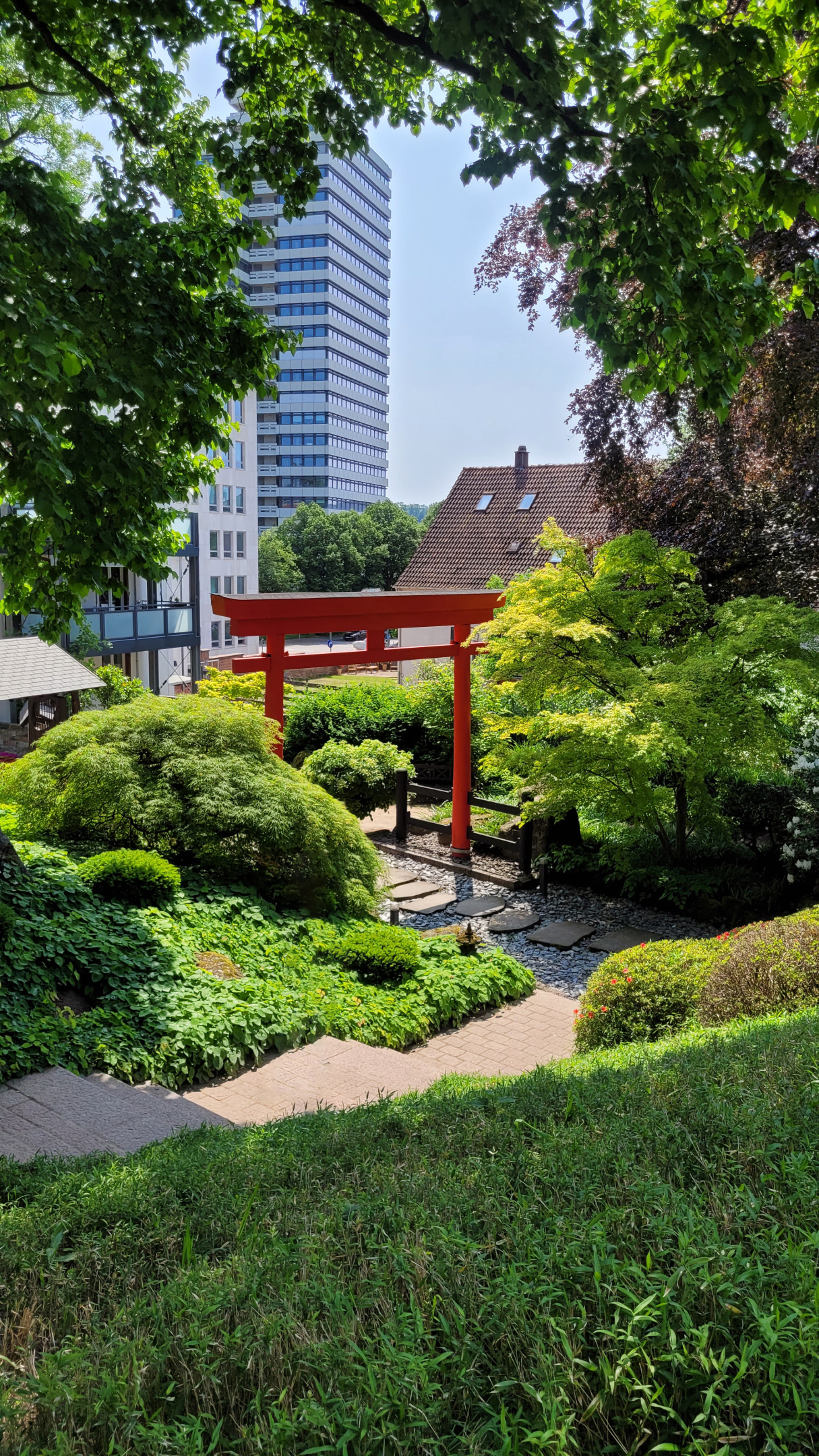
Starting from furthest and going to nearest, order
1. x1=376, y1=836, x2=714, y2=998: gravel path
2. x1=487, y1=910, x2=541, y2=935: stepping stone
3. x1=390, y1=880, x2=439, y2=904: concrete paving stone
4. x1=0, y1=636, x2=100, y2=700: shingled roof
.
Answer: x1=0, y1=636, x2=100, y2=700: shingled roof < x1=390, y1=880, x2=439, y2=904: concrete paving stone < x1=487, y1=910, x2=541, y2=935: stepping stone < x1=376, y1=836, x2=714, y2=998: gravel path

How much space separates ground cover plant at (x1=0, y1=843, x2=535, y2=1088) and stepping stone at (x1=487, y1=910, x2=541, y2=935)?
214 cm

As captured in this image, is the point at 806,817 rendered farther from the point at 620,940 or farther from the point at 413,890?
the point at 413,890

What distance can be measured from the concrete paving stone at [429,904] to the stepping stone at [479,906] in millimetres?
152

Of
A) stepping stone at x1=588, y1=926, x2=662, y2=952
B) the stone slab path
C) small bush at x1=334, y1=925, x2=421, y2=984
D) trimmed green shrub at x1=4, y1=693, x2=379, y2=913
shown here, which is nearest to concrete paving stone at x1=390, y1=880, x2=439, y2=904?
stepping stone at x1=588, y1=926, x2=662, y2=952

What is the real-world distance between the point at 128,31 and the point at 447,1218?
26.1 feet

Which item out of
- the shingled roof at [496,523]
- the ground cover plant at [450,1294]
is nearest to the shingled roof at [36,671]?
the ground cover plant at [450,1294]

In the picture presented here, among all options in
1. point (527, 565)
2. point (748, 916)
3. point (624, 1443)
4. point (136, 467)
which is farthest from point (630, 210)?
point (527, 565)

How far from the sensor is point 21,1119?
4930 mm

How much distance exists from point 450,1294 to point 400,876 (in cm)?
1127

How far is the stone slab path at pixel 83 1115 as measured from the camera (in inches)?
182

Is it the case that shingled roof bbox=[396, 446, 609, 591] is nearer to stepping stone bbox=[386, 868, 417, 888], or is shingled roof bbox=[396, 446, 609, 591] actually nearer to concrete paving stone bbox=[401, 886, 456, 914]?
stepping stone bbox=[386, 868, 417, 888]

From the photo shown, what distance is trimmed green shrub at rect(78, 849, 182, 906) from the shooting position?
779 cm

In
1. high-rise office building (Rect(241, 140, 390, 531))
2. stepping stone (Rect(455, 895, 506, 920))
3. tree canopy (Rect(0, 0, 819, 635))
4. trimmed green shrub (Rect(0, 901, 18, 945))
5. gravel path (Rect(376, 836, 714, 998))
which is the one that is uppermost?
high-rise office building (Rect(241, 140, 390, 531))

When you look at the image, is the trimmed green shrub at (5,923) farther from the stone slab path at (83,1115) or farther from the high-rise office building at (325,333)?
the high-rise office building at (325,333)
